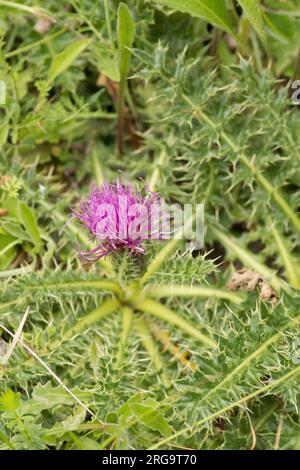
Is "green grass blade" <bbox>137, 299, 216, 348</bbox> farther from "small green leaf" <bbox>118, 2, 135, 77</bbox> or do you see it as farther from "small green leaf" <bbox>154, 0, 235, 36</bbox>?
"small green leaf" <bbox>154, 0, 235, 36</bbox>

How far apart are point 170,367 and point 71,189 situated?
735mm

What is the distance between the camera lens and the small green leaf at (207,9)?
190 cm

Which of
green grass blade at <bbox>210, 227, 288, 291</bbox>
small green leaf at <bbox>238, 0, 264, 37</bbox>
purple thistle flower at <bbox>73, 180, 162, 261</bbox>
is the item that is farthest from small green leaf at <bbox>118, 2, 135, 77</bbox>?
green grass blade at <bbox>210, 227, 288, 291</bbox>

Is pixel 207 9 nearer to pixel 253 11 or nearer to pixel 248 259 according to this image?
pixel 253 11

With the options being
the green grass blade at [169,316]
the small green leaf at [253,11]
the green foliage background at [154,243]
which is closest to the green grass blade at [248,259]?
the green foliage background at [154,243]

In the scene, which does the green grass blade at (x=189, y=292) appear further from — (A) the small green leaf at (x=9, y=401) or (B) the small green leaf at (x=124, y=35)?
(B) the small green leaf at (x=124, y=35)

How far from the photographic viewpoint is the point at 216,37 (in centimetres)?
231

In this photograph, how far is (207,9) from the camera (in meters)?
1.95

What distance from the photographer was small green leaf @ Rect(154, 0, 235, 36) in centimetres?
190

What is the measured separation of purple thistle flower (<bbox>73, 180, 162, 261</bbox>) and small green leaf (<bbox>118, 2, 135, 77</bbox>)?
45cm

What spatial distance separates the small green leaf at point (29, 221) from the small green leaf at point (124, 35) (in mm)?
503

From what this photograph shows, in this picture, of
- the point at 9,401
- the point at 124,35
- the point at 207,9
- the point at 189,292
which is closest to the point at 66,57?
the point at 124,35

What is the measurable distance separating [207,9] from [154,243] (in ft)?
2.19

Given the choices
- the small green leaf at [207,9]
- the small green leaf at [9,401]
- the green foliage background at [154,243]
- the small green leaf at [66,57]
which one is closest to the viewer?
the small green leaf at [9,401]
